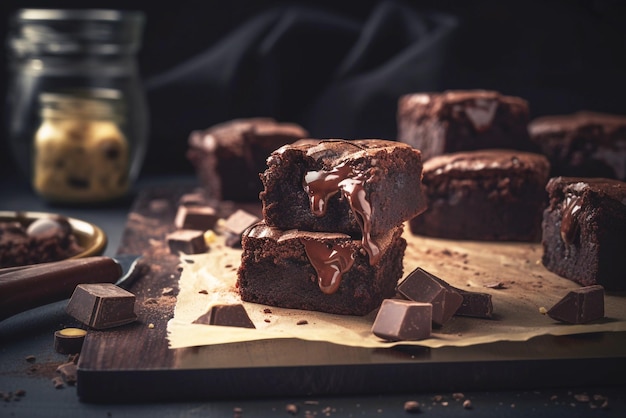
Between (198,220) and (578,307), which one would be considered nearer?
(578,307)

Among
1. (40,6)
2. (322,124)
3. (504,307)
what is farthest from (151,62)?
(504,307)

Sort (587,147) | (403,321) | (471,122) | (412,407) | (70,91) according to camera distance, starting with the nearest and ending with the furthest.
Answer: (412,407)
(403,321)
(471,122)
(587,147)
(70,91)

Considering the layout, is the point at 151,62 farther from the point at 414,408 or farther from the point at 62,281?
the point at 414,408

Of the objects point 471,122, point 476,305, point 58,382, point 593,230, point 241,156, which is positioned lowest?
point 58,382

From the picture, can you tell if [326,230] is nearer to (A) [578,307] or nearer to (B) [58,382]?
(A) [578,307]

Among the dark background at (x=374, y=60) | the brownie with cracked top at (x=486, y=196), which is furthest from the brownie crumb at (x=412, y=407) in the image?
Result: the dark background at (x=374, y=60)

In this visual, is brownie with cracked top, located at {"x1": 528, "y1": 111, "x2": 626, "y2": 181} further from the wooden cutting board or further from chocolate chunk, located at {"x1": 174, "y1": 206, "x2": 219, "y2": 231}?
the wooden cutting board

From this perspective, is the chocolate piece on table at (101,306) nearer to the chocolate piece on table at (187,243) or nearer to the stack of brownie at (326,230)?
the stack of brownie at (326,230)

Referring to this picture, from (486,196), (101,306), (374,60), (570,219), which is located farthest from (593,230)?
(374,60)

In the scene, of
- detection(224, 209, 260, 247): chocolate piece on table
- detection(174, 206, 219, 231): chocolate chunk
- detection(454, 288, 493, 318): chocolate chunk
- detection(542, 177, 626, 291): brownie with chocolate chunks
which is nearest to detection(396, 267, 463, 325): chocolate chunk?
detection(454, 288, 493, 318): chocolate chunk

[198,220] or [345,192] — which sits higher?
[345,192]
